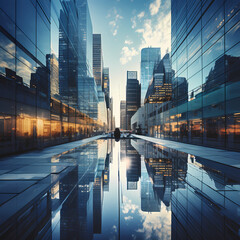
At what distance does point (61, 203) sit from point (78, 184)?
1.21 meters

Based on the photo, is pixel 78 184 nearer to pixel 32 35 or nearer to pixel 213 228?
pixel 213 228

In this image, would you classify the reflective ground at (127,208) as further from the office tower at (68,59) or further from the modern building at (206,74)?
the office tower at (68,59)

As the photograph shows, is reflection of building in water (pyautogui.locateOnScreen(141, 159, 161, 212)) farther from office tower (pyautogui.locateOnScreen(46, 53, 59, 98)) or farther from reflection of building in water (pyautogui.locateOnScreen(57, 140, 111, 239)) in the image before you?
office tower (pyautogui.locateOnScreen(46, 53, 59, 98))

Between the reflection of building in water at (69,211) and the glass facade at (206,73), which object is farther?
the glass facade at (206,73)

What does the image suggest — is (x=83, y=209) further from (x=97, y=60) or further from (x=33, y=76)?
(x=97, y=60)

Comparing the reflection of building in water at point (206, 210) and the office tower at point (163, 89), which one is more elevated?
the office tower at point (163, 89)

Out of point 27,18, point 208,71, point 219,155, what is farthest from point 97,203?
point 208,71

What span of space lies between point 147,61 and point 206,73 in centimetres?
6068

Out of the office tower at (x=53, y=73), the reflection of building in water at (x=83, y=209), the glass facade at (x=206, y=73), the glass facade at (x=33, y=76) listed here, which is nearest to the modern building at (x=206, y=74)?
the glass facade at (x=206, y=73)

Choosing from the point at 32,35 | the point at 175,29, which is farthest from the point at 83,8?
the point at 32,35

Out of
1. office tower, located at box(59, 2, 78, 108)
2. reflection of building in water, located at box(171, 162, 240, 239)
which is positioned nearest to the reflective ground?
reflection of building in water, located at box(171, 162, 240, 239)

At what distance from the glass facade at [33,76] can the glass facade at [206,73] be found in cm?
2171

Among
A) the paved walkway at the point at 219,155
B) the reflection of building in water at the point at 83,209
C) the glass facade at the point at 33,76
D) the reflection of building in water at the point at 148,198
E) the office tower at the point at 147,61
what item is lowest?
the paved walkway at the point at 219,155

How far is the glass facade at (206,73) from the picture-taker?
12.0 metres
